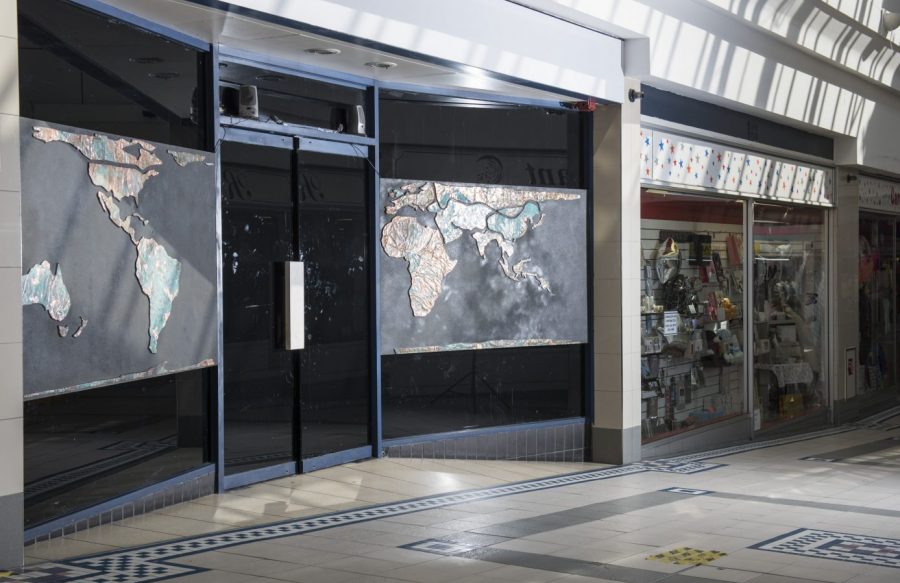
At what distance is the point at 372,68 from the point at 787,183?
637cm

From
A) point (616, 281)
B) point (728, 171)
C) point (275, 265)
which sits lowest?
point (616, 281)

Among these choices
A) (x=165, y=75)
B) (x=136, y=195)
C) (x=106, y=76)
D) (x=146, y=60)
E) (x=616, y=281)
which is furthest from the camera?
(x=616, y=281)

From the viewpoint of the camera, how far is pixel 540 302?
9672 millimetres

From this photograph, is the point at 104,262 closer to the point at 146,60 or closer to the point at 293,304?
the point at 146,60

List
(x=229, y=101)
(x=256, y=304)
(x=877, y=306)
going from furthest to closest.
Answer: (x=877, y=306) → (x=256, y=304) → (x=229, y=101)

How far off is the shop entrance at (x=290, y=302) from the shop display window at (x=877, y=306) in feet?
28.8

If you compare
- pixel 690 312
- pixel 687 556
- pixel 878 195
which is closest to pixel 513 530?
pixel 687 556

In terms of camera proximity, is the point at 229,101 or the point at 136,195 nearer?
the point at 136,195

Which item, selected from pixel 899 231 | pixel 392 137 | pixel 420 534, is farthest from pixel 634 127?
pixel 899 231

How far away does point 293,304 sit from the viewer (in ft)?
26.2

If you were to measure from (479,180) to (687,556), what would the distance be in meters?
4.20

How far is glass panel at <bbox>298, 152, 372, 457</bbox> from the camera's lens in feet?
27.2

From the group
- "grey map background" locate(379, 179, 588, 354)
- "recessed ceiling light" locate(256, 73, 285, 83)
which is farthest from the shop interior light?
"grey map background" locate(379, 179, 588, 354)

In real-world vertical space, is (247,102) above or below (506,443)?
above
